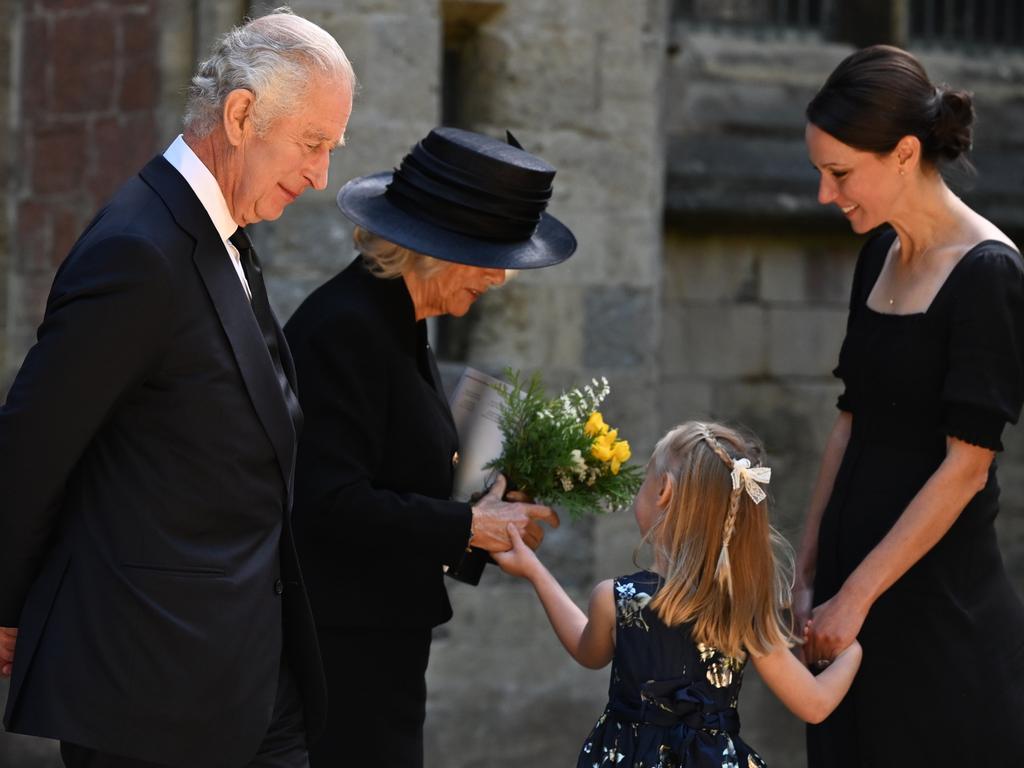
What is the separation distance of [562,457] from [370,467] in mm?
437

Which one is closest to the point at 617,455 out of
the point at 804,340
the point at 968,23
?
the point at 804,340

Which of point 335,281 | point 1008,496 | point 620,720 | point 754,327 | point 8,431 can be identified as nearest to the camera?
point 8,431

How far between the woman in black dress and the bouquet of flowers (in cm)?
49

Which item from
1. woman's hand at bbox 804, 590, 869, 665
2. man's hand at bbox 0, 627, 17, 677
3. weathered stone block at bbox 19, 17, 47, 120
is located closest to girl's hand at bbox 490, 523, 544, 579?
woman's hand at bbox 804, 590, 869, 665

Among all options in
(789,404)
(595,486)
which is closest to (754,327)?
(789,404)

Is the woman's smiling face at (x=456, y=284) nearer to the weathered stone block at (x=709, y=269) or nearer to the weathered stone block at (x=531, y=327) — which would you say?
the weathered stone block at (x=531, y=327)

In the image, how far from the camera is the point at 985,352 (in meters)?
3.24

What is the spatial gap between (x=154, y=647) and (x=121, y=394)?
40 centimetres

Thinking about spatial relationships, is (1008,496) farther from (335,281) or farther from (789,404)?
(335,281)

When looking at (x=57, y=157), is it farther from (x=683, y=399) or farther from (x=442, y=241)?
(x=442, y=241)

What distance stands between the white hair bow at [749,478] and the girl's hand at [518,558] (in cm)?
49

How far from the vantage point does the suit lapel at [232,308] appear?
104 inches

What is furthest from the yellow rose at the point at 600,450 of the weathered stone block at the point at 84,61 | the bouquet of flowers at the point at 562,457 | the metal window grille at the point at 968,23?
the metal window grille at the point at 968,23

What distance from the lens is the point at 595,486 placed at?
3584mm
